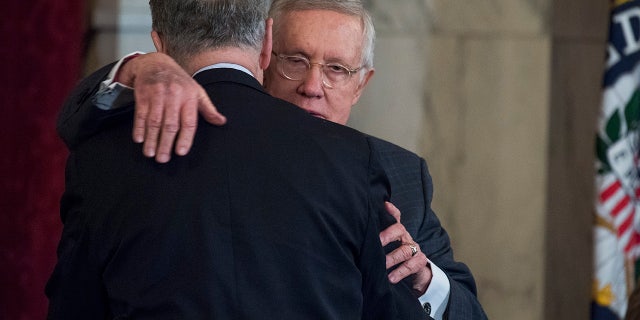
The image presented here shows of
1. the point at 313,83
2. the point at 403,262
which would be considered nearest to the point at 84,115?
the point at 403,262

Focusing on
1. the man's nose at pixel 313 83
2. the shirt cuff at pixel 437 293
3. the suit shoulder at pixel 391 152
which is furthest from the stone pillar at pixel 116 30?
the shirt cuff at pixel 437 293

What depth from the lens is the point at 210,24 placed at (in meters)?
2.15

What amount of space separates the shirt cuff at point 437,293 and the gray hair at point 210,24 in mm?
881

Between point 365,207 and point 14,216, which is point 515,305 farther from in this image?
point 365,207

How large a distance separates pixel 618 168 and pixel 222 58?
2958mm

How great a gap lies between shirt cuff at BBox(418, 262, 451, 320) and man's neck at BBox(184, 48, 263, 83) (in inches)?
33.6

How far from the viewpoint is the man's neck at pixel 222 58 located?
2.17 metres

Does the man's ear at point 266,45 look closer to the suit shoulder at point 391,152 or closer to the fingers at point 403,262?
the fingers at point 403,262

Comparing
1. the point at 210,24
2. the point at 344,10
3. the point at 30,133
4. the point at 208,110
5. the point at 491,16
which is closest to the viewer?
the point at 208,110

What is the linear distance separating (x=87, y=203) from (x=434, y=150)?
335cm

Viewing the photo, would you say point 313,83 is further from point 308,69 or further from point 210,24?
point 210,24

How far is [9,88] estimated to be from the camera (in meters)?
4.39

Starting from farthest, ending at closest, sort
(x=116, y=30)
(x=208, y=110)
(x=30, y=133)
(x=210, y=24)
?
(x=116, y=30), (x=30, y=133), (x=210, y=24), (x=208, y=110)

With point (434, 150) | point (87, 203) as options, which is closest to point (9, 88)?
point (434, 150)
